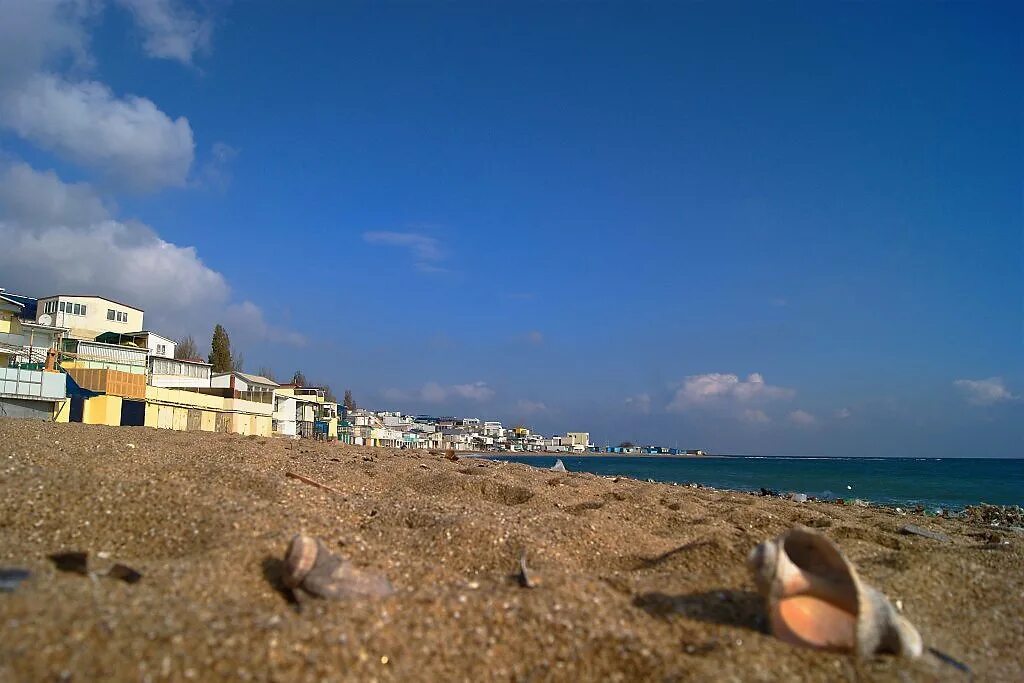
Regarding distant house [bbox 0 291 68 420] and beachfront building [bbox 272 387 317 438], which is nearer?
distant house [bbox 0 291 68 420]

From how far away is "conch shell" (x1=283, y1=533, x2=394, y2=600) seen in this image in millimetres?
5672

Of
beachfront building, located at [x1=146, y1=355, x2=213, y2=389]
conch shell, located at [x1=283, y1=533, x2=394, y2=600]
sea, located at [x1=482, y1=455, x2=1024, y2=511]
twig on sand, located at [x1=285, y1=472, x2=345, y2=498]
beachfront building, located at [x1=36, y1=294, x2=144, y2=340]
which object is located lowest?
sea, located at [x1=482, y1=455, x2=1024, y2=511]

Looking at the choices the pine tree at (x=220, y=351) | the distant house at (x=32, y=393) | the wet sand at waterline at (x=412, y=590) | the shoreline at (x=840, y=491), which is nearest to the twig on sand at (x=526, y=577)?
the wet sand at waterline at (x=412, y=590)

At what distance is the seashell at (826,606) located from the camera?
535 centimetres

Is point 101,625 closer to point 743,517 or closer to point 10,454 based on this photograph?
point 10,454

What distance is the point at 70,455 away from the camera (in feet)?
37.0

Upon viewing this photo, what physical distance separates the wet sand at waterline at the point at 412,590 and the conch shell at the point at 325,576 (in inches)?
7.2

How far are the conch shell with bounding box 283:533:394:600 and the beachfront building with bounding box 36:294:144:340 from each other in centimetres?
4917

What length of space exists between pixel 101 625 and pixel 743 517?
11.0m

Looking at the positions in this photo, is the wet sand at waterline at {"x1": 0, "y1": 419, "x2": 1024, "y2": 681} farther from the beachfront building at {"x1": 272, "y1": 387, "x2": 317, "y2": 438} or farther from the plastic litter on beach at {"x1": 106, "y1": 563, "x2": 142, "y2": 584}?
the beachfront building at {"x1": 272, "y1": 387, "x2": 317, "y2": 438}

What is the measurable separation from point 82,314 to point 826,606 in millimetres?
56723

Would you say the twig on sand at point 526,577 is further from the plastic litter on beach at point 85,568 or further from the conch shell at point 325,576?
the plastic litter on beach at point 85,568

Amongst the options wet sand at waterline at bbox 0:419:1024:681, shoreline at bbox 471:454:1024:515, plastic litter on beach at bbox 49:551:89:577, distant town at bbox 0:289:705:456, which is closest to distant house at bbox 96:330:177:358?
distant town at bbox 0:289:705:456

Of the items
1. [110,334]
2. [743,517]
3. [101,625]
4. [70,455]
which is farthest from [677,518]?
[110,334]
